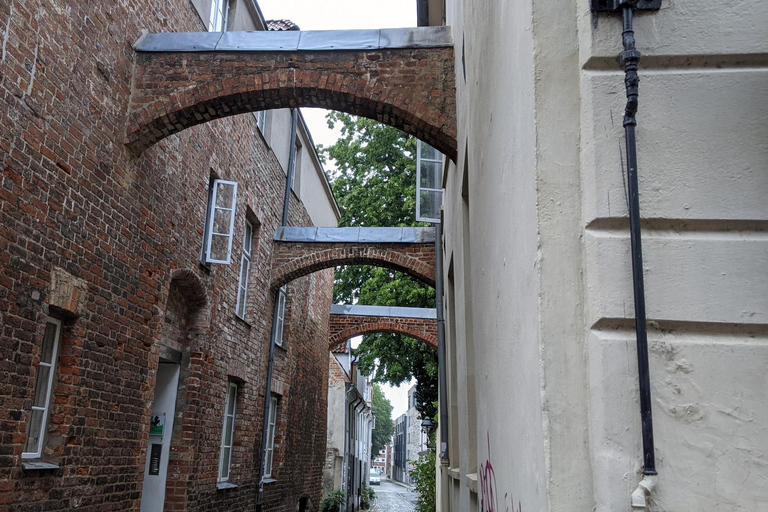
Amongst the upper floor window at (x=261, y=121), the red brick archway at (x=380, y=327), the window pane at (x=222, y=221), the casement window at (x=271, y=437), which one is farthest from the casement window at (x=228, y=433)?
the red brick archway at (x=380, y=327)

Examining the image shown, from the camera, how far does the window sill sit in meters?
5.69

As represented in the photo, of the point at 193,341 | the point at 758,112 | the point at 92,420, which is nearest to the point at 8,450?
the point at 92,420

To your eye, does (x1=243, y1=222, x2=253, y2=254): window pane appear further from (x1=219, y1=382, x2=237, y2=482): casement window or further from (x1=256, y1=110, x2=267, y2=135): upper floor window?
(x1=219, y1=382, x2=237, y2=482): casement window

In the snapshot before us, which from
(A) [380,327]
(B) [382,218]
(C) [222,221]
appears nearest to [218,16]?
(C) [222,221]

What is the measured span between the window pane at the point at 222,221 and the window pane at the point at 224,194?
0.35ft

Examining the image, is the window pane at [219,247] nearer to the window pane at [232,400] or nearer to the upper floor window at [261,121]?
the window pane at [232,400]

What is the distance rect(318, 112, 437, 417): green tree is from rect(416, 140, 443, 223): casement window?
28.2ft

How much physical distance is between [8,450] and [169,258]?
11.1 feet

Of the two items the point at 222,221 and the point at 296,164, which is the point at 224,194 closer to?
the point at 222,221

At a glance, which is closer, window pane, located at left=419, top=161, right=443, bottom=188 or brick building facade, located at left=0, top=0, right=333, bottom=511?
brick building facade, located at left=0, top=0, right=333, bottom=511

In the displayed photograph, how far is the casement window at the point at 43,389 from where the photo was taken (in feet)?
19.9

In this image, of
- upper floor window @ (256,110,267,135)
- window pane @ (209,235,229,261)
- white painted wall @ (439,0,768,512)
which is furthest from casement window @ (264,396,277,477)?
white painted wall @ (439,0,768,512)

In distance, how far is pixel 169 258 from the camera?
839cm

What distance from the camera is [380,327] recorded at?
59.0ft
